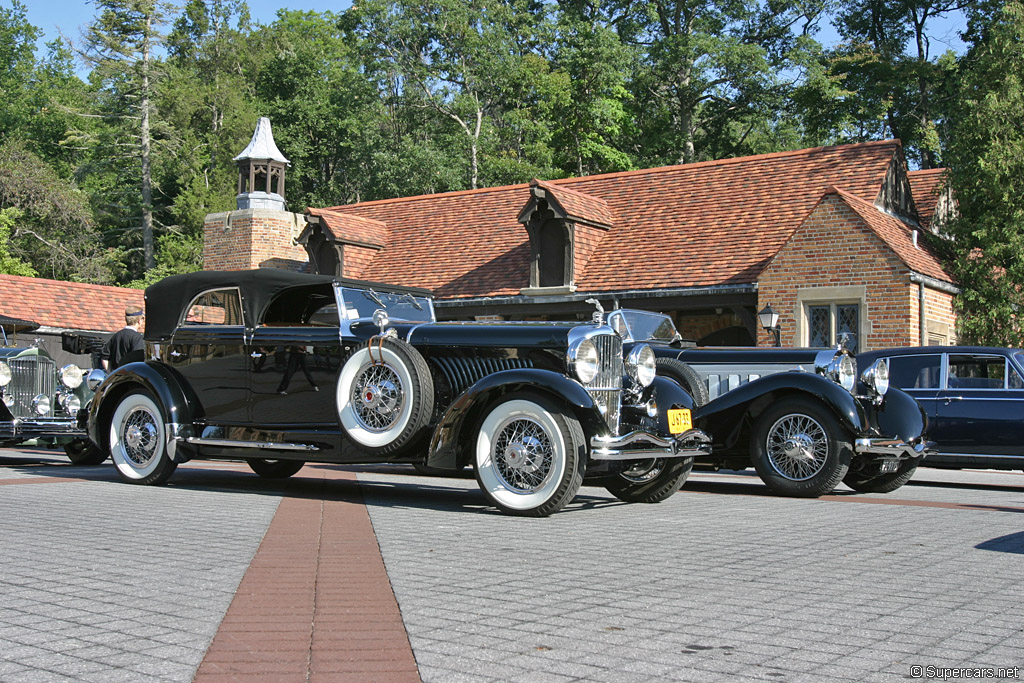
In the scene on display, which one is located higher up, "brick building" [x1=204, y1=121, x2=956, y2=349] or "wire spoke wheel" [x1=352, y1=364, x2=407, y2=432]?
"brick building" [x1=204, y1=121, x2=956, y2=349]

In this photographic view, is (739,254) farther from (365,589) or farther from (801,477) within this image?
(365,589)

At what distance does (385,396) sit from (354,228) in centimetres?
2060

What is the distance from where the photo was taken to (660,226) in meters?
23.9

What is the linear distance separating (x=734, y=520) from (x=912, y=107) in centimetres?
3630

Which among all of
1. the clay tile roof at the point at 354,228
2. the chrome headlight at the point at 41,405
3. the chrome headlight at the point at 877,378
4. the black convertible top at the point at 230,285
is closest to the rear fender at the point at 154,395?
the black convertible top at the point at 230,285

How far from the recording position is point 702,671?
350cm

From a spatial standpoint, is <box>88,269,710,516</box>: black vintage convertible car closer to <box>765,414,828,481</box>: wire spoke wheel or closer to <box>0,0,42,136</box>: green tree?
<box>765,414,828,481</box>: wire spoke wheel

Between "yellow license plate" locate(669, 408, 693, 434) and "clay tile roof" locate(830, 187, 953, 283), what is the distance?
1186 centimetres

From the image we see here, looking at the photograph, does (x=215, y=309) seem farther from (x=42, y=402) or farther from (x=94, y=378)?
(x=42, y=402)

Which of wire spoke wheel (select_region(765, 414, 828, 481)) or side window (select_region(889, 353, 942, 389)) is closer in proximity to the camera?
wire spoke wheel (select_region(765, 414, 828, 481))

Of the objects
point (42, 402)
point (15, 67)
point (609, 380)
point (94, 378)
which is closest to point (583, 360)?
point (609, 380)

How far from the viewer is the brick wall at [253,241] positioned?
2970cm

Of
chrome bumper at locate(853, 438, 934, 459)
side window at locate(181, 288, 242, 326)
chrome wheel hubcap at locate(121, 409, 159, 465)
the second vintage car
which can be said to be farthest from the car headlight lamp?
chrome bumper at locate(853, 438, 934, 459)

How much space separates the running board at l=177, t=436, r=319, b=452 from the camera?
8.49m
